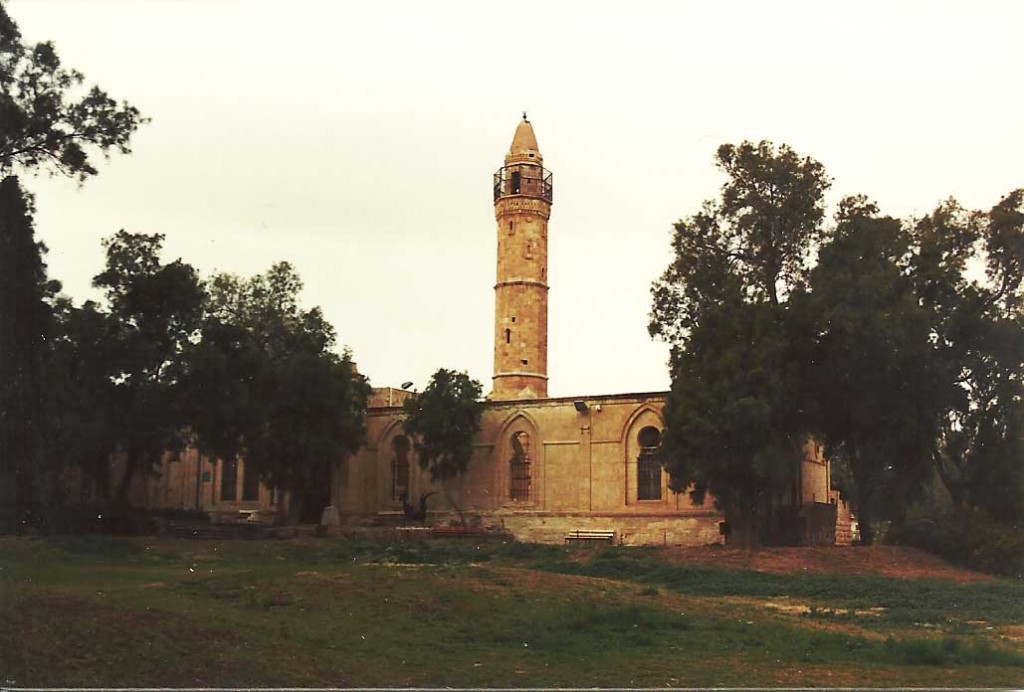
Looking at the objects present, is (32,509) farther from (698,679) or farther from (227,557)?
(698,679)

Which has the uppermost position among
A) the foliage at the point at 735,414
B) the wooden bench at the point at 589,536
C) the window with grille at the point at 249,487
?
the foliage at the point at 735,414

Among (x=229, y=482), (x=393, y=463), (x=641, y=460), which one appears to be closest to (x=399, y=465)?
(x=393, y=463)

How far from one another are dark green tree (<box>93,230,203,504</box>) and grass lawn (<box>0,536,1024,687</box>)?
756 cm

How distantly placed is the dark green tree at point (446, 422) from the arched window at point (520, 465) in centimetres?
171

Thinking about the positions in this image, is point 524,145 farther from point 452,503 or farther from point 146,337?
point 146,337

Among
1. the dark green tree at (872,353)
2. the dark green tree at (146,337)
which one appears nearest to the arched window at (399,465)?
the dark green tree at (146,337)

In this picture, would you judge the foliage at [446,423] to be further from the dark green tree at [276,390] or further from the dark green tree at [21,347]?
the dark green tree at [21,347]

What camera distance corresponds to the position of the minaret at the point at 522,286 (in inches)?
2015

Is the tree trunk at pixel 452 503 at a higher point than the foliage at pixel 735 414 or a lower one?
lower

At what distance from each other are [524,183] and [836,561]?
25425mm

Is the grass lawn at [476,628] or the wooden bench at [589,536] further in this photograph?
the wooden bench at [589,536]

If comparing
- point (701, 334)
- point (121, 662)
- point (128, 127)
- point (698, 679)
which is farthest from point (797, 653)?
point (701, 334)

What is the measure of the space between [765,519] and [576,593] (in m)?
20.6

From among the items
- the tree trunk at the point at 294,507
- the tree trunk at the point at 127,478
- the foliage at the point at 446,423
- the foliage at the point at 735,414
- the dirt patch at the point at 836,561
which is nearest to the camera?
the dirt patch at the point at 836,561
